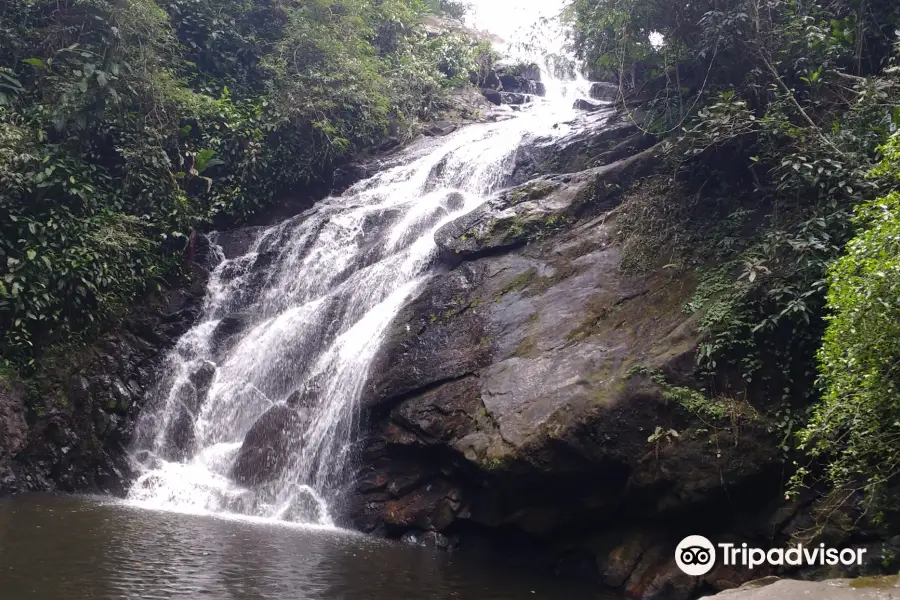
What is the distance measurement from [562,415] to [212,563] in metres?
4.36

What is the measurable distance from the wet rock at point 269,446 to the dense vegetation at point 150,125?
13.3 ft

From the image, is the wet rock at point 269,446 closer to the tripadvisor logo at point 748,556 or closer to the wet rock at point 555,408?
the wet rock at point 555,408

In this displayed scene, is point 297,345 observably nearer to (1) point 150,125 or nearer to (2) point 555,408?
(2) point 555,408

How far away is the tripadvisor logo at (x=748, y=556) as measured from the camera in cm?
693

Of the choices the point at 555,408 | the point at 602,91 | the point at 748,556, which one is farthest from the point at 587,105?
the point at 748,556

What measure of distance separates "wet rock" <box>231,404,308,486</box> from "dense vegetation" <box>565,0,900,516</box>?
616 cm

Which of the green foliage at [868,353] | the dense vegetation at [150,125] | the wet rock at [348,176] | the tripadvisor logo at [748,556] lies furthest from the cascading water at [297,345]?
the green foliage at [868,353]

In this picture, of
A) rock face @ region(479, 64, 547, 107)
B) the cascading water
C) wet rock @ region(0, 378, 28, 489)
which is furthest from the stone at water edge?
rock face @ region(479, 64, 547, 107)

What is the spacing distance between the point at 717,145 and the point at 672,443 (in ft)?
17.1

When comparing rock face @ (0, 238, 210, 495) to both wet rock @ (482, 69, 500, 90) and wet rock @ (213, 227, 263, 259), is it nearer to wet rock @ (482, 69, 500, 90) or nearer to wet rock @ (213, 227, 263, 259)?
wet rock @ (213, 227, 263, 259)

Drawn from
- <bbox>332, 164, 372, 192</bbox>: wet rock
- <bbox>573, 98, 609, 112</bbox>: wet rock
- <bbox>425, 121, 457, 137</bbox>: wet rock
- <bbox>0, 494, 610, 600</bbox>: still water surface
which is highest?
<bbox>573, 98, 609, 112</bbox>: wet rock

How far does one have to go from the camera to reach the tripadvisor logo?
693cm

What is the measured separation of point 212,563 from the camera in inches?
275

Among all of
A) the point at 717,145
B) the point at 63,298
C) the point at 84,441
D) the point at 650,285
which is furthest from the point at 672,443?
the point at 63,298
